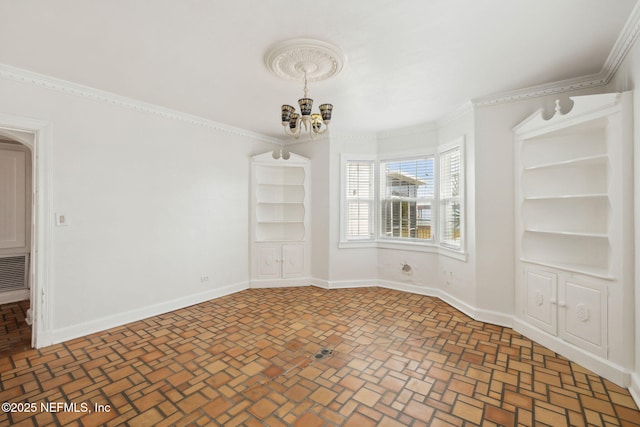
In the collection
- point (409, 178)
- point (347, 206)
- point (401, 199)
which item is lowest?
point (347, 206)

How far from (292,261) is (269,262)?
41cm

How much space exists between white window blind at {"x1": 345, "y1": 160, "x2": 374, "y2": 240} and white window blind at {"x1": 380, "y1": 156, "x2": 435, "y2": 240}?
0.71 ft

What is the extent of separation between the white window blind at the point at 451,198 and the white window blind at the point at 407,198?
216 mm

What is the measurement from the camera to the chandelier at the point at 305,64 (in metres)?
2.36

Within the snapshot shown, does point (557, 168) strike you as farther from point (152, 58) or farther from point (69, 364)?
point (69, 364)

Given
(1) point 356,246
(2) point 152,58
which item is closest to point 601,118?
(1) point 356,246

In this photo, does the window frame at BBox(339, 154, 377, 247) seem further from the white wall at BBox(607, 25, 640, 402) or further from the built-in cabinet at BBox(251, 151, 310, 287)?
the white wall at BBox(607, 25, 640, 402)

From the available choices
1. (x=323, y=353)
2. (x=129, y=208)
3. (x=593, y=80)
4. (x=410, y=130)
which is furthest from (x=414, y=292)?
(x=129, y=208)

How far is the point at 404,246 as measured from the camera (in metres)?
4.92

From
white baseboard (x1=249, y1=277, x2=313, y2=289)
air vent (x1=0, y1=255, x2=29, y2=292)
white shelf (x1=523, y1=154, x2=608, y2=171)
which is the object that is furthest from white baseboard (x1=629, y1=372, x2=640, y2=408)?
air vent (x1=0, y1=255, x2=29, y2=292)

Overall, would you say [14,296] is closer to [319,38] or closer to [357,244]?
[357,244]

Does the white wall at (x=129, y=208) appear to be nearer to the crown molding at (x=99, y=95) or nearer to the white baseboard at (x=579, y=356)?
the crown molding at (x=99, y=95)

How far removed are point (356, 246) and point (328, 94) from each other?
2.72m

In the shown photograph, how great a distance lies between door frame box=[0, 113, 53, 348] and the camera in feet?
9.52
